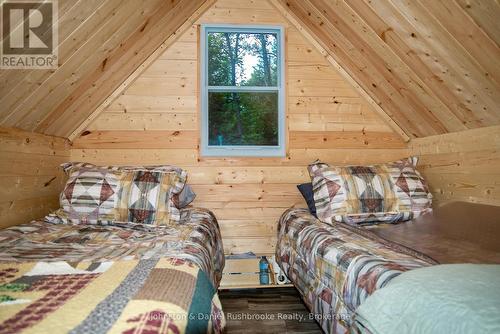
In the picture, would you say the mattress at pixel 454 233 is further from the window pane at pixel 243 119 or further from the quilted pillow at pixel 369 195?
the window pane at pixel 243 119

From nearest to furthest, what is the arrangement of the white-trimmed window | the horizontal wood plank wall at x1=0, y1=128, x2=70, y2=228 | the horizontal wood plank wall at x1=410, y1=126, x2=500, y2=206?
the horizontal wood plank wall at x1=0, y1=128, x2=70, y2=228
the horizontal wood plank wall at x1=410, y1=126, x2=500, y2=206
the white-trimmed window

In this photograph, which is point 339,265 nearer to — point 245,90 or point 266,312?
point 266,312

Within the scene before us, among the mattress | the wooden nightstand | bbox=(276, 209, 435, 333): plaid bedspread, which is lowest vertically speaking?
the wooden nightstand

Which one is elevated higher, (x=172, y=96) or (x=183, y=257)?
(x=172, y=96)

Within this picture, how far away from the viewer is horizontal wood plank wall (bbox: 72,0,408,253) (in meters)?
2.35

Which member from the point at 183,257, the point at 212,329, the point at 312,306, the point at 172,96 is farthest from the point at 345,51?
the point at 212,329

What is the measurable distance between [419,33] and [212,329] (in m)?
1.63

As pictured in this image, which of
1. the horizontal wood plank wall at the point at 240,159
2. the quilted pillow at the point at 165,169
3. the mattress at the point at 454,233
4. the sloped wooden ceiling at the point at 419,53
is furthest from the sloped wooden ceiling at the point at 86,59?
the mattress at the point at 454,233

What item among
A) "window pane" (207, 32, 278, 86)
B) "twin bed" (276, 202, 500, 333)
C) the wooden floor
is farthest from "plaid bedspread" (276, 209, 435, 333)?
"window pane" (207, 32, 278, 86)

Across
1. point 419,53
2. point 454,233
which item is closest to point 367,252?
point 454,233

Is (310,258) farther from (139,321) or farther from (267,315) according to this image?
(139,321)

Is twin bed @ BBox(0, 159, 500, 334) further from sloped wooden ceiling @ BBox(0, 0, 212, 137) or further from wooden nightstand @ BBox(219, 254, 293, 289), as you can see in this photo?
sloped wooden ceiling @ BBox(0, 0, 212, 137)

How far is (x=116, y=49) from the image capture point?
1.94 metres

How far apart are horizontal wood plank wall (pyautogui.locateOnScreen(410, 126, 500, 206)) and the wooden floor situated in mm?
1217
